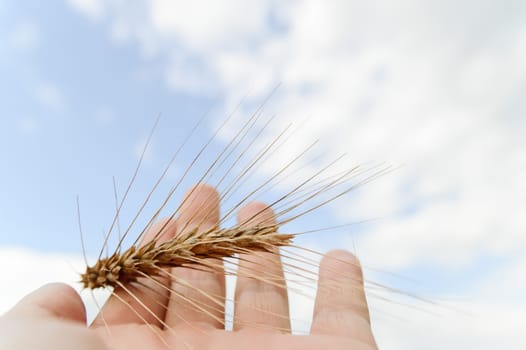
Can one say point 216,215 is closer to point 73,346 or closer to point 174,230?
point 174,230

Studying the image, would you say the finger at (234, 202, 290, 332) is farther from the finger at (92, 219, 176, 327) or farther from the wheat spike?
the finger at (92, 219, 176, 327)

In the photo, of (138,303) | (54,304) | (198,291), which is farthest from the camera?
(198,291)

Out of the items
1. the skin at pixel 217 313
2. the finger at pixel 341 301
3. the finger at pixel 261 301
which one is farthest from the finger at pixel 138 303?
the finger at pixel 341 301

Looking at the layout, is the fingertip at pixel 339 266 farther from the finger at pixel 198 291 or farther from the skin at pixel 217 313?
the finger at pixel 198 291

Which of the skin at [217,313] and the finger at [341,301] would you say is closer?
the skin at [217,313]

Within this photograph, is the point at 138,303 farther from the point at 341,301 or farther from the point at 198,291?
the point at 341,301

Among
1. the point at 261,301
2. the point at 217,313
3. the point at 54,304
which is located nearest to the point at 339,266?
the point at 261,301

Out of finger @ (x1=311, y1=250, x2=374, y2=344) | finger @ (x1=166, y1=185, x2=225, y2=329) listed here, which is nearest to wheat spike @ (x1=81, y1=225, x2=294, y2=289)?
finger @ (x1=166, y1=185, x2=225, y2=329)
